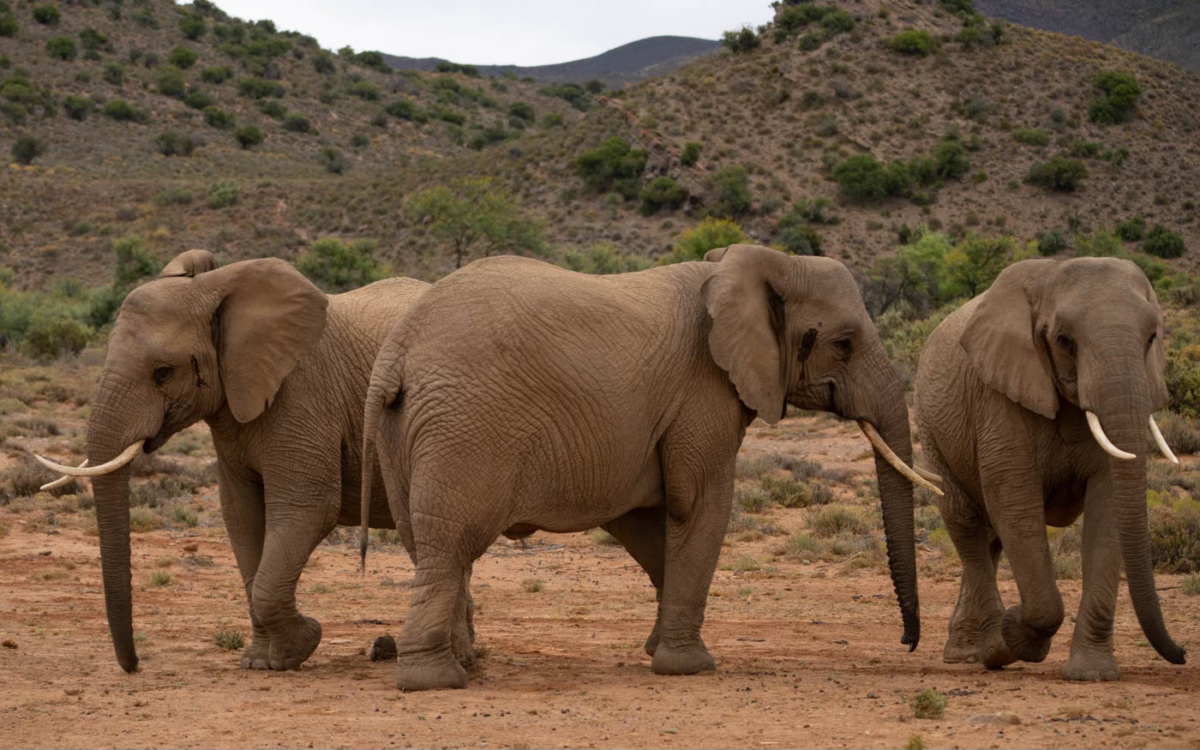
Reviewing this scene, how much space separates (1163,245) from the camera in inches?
2004

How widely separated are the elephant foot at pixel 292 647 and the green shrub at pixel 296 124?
231 ft

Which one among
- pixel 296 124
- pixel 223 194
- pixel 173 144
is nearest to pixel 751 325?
pixel 223 194

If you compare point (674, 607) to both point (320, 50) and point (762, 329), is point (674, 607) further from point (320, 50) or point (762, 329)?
point (320, 50)

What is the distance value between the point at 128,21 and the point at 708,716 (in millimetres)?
81821

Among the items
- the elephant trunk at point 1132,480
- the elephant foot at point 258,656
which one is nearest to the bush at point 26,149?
the elephant foot at point 258,656

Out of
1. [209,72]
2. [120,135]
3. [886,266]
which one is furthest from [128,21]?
[886,266]

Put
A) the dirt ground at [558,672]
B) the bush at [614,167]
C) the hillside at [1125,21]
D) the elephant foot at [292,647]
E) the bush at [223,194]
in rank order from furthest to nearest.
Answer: the hillside at [1125,21], the bush at [223,194], the bush at [614,167], the elephant foot at [292,647], the dirt ground at [558,672]

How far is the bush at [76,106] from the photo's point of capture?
69688 mm

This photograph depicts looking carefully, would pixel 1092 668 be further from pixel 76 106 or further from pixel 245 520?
pixel 76 106

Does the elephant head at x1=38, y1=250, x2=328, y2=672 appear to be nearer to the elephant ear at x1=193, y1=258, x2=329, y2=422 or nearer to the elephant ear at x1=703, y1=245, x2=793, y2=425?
the elephant ear at x1=193, y1=258, x2=329, y2=422

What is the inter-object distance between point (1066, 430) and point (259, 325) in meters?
4.89

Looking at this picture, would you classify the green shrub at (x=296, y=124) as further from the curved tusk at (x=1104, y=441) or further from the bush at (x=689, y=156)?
the curved tusk at (x=1104, y=441)

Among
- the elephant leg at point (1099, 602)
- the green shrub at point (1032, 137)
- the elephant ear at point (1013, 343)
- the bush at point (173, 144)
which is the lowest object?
the elephant leg at point (1099, 602)

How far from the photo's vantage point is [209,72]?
3073 inches
